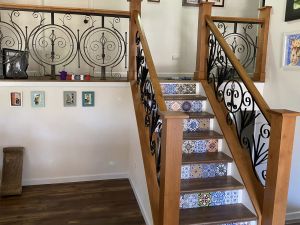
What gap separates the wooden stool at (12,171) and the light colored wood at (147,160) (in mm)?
1523

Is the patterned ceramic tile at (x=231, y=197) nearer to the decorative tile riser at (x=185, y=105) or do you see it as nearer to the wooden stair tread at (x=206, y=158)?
the wooden stair tread at (x=206, y=158)

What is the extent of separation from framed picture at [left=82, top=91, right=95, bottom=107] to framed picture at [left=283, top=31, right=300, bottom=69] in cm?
236

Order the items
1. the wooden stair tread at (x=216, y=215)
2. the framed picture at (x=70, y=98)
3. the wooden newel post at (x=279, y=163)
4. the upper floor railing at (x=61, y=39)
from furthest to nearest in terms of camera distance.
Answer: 1. the upper floor railing at (x=61, y=39)
2. the framed picture at (x=70, y=98)
3. the wooden stair tread at (x=216, y=215)
4. the wooden newel post at (x=279, y=163)

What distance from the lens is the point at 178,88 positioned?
3658 millimetres

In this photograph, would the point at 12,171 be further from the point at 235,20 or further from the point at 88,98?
the point at 235,20

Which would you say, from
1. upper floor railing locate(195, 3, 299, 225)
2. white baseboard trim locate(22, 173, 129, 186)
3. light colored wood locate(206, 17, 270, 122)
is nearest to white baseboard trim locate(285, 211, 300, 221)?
upper floor railing locate(195, 3, 299, 225)

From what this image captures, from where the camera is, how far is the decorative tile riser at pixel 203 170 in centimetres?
288

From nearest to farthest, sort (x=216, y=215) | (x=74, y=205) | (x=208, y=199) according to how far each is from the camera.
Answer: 1. (x=216, y=215)
2. (x=208, y=199)
3. (x=74, y=205)

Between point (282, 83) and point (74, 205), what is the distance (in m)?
2.78

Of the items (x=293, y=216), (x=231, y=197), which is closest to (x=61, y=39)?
(x=231, y=197)

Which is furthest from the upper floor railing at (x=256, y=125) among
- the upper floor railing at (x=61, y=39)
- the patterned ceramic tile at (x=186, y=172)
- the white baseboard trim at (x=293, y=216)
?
the upper floor railing at (x=61, y=39)

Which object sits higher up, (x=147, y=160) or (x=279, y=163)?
(x=279, y=163)

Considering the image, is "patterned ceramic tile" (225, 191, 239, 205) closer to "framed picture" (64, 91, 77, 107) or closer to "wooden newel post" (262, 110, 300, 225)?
"wooden newel post" (262, 110, 300, 225)

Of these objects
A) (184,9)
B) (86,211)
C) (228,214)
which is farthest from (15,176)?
(184,9)
